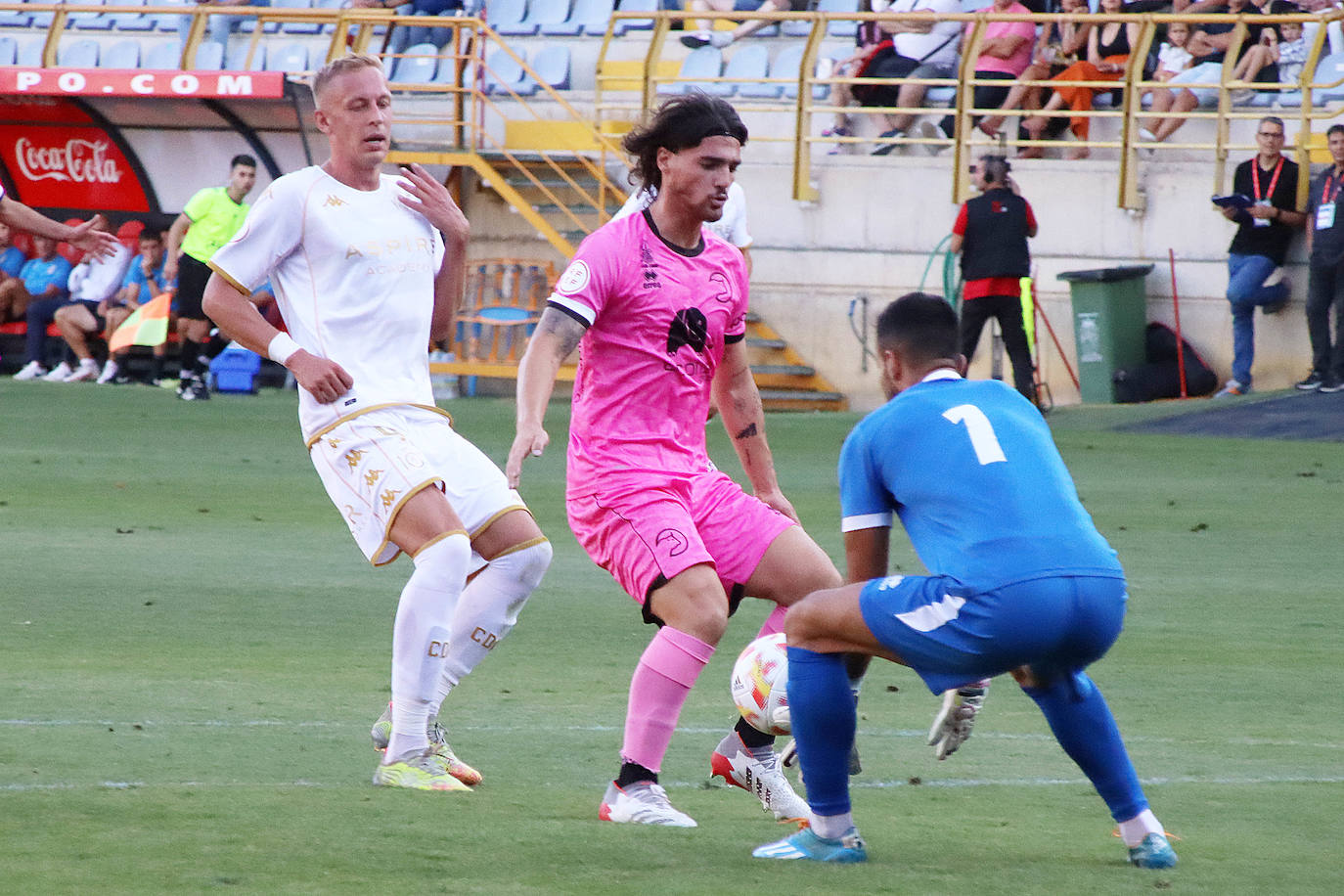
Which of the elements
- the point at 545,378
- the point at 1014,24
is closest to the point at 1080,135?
the point at 1014,24

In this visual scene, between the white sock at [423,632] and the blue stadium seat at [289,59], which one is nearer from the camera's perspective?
the white sock at [423,632]

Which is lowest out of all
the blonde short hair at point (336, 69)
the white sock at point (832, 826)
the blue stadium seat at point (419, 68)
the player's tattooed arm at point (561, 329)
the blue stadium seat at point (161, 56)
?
the white sock at point (832, 826)

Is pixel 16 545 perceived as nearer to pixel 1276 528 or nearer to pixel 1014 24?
pixel 1276 528

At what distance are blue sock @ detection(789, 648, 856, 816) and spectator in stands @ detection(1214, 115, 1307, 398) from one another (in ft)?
51.2

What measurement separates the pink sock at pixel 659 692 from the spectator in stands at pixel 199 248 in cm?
1390

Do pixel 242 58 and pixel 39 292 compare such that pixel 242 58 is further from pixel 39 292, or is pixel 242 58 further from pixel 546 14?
pixel 39 292

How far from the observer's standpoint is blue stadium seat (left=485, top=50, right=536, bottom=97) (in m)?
24.0

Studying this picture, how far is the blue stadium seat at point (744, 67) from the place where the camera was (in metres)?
22.7

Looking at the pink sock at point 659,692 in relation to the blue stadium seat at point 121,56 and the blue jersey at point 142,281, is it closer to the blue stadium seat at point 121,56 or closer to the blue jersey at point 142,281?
the blue jersey at point 142,281

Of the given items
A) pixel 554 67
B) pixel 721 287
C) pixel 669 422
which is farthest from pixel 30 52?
pixel 669 422

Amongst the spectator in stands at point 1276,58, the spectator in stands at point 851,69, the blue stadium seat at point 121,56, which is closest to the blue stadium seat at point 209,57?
the blue stadium seat at point 121,56

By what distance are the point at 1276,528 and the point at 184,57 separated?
1703 cm

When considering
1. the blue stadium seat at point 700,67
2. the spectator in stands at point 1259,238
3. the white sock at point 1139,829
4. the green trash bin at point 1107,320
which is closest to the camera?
the white sock at point 1139,829

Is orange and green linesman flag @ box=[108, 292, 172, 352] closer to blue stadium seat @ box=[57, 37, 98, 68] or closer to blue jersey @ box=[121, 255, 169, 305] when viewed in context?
blue jersey @ box=[121, 255, 169, 305]
